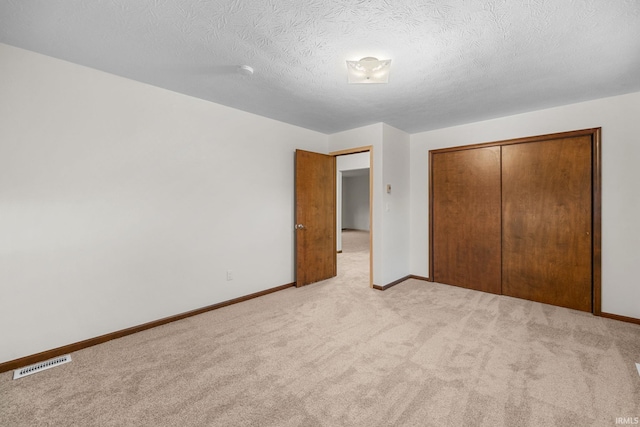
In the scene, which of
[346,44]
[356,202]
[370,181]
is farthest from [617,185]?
[356,202]

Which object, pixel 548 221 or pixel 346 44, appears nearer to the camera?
pixel 346 44

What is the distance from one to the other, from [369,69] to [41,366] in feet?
11.3

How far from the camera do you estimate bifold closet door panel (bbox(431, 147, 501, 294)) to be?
3.77m

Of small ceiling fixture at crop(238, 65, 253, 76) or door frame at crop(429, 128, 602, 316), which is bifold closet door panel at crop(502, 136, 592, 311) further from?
Result: small ceiling fixture at crop(238, 65, 253, 76)

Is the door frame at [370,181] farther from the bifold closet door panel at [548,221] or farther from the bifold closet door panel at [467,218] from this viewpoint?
the bifold closet door panel at [548,221]

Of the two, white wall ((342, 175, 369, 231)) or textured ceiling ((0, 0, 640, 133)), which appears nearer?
textured ceiling ((0, 0, 640, 133))

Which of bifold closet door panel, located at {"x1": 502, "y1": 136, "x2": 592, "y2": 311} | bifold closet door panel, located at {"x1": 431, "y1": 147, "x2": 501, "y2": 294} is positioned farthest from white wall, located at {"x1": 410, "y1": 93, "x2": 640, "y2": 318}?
bifold closet door panel, located at {"x1": 431, "y1": 147, "x2": 501, "y2": 294}

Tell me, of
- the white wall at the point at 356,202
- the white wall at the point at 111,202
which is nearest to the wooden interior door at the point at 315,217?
the white wall at the point at 111,202

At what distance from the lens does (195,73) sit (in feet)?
8.07

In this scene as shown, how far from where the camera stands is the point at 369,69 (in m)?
2.20

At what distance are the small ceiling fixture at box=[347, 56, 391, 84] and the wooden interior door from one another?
185cm

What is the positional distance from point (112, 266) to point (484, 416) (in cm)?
312

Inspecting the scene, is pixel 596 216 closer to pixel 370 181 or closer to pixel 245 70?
pixel 370 181

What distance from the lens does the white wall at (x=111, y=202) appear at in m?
2.11
